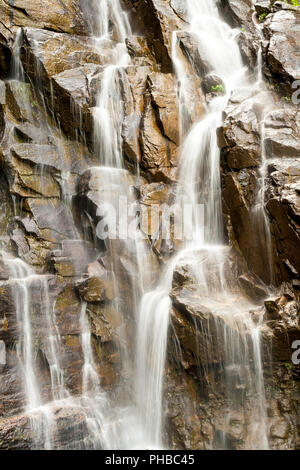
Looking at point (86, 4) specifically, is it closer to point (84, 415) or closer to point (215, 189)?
point (215, 189)

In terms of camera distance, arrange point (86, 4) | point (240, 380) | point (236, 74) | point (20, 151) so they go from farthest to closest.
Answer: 1. point (86, 4)
2. point (236, 74)
3. point (20, 151)
4. point (240, 380)

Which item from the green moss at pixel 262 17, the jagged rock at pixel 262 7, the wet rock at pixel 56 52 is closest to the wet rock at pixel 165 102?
the wet rock at pixel 56 52

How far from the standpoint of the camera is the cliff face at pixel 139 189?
7.45 meters

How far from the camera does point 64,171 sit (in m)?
11.0

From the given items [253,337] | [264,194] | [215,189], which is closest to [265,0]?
[215,189]

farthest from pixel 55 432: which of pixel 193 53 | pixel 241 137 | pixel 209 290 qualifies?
pixel 193 53

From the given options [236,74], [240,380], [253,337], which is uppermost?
[236,74]

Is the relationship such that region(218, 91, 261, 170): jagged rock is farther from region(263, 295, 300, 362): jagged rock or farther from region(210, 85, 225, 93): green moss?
region(263, 295, 300, 362): jagged rock

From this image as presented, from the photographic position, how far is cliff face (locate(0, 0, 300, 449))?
7.45m

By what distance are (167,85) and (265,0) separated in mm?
6355

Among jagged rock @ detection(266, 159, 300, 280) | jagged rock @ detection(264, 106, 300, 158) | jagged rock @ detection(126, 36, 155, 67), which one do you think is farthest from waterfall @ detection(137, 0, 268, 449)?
jagged rock @ detection(264, 106, 300, 158)

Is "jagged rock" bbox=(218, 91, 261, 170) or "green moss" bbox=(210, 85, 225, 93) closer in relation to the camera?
"jagged rock" bbox=(218, 91, 261, 170)

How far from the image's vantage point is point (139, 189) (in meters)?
10.4

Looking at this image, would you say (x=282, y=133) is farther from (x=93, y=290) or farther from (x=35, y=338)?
(x=35, y=338)
